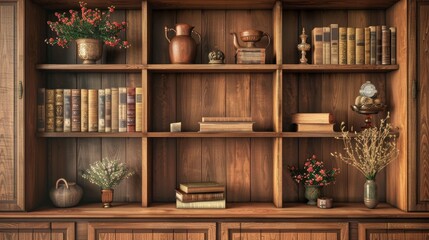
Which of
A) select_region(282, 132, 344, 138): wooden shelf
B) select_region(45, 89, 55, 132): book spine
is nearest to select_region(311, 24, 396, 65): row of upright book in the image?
select_region(282, 132, 344, 138): wooden shelf

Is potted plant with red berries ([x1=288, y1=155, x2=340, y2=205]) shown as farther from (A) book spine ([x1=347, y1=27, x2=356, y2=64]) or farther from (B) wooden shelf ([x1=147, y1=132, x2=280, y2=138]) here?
(A) book spine ([x1=347, y1=27, x2=356, y2=64])

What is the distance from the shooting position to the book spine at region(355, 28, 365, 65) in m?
3.33

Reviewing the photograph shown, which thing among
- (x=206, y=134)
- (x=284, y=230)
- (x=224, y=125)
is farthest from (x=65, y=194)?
→ (x=284, y=230)

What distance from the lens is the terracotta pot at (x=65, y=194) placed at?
3293 millimetres

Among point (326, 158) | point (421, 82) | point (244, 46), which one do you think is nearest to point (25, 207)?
point (244, 46)

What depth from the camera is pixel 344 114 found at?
11.7 feet

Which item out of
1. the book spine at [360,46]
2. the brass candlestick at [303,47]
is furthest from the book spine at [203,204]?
the book spine at [360,46]

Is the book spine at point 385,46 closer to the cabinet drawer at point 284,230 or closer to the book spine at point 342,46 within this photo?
the book spine at point 342,46

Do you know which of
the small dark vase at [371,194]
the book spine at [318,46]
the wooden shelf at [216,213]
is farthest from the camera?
the book spine at [318,46]

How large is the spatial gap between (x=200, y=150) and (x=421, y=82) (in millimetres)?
1536

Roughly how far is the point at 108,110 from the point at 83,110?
0.17 meters

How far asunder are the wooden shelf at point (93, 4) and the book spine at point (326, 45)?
4.11ft

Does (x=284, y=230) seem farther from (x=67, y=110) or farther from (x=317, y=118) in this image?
(x=67, y=110)

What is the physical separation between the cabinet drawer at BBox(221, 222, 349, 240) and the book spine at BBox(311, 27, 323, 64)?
42.1 inches
